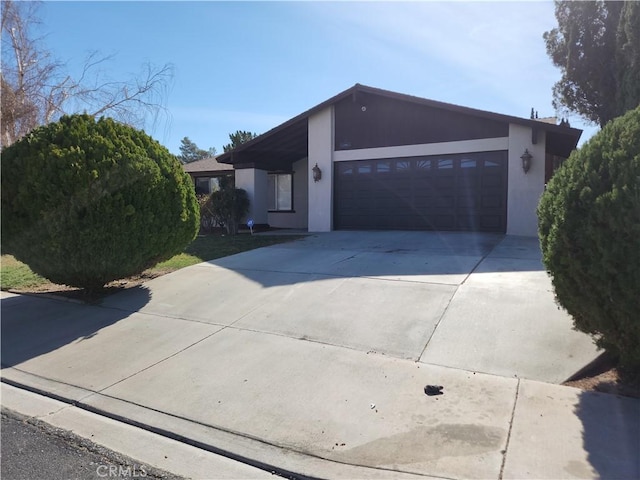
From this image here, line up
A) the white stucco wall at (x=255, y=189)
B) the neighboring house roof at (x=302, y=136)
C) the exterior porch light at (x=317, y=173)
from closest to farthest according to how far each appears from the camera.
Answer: the neighboring house roof at (x=302, y=136) < the exterior porch light at (x=317, y=173) < the white stucco wall at (x=255, y=189)

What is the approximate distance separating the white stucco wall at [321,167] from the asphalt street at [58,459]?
1208cm

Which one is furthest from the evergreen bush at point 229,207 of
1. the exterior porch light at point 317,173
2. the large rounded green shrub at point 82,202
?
the large rounded green shrub at point 82,202

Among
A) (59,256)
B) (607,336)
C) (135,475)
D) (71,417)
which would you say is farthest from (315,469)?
(59,256)

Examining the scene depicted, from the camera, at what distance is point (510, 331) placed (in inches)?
203

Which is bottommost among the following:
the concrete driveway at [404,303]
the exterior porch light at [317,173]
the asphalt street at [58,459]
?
the asphalt street at [58,459]

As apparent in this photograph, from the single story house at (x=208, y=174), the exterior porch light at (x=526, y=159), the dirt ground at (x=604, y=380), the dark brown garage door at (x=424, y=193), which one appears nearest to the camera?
the dirt ground at (x=604, y=380)

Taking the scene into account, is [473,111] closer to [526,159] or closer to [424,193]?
[526,159]

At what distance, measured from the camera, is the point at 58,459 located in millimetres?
3416

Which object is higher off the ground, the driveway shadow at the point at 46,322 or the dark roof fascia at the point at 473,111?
the dark roof fascia at the point at 473,111

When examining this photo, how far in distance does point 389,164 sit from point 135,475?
12.7 metres

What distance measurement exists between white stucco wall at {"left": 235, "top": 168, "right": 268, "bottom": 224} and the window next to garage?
4.91ft

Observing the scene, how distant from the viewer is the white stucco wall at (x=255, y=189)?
17.2 metres

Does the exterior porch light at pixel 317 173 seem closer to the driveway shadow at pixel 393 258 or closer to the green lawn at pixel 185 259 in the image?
the green lawn at pixel 185 259

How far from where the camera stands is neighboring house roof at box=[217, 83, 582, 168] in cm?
1205
